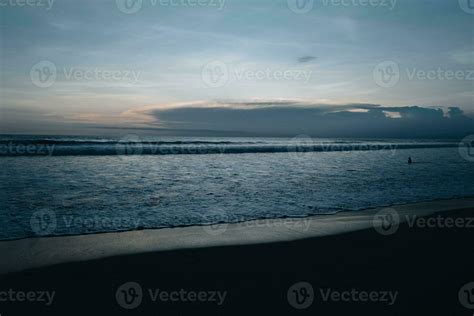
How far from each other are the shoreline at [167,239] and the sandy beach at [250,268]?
0.02 m

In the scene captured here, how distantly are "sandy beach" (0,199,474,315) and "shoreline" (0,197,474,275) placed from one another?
0.02 meters

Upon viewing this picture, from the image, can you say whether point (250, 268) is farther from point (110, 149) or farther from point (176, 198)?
point (110, 149)

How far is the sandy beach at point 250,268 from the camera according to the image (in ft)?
13.5

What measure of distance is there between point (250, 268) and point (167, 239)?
2362 mm

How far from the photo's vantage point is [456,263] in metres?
5.36

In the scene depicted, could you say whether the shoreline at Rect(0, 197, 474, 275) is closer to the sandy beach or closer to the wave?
the sandy beach

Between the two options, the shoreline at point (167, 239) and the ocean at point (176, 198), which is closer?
the shoreline at point (167, 239)

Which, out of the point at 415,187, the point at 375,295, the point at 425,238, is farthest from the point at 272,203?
the point at 415,187

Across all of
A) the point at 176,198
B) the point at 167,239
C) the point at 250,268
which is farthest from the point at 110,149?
the point at 250,268

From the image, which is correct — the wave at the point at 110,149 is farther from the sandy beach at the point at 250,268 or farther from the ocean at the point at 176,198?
the sandy beach at the point at 250,268

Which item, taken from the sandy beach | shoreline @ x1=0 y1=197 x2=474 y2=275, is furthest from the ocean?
the sandy beach

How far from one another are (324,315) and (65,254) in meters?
4.92

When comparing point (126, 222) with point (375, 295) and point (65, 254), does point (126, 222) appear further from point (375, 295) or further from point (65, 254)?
point (375, 295)

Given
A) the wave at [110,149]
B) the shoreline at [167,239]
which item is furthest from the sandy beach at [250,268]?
the wave at [110,149]
